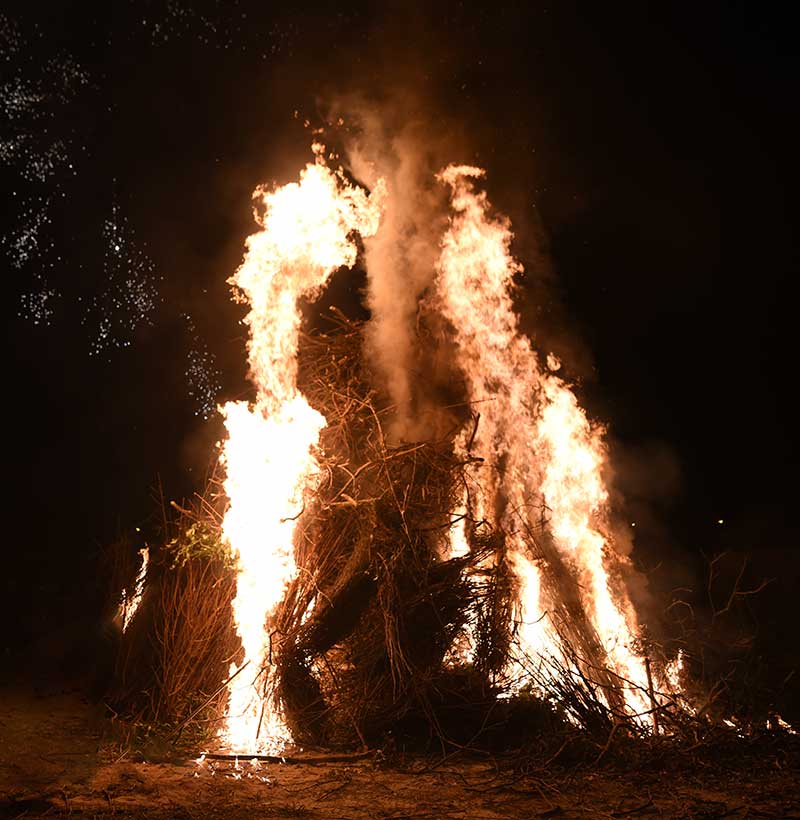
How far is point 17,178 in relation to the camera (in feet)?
33.3

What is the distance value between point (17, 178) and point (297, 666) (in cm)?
884

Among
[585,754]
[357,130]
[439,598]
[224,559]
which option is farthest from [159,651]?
[357,130]

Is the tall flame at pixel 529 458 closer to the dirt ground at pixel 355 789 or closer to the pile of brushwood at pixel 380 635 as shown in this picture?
the pile of brushwood at pixel 380 635

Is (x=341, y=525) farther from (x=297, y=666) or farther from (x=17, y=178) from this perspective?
(x=17, y=178)

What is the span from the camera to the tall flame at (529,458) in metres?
6.48

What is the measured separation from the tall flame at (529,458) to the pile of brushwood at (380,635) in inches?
6.9

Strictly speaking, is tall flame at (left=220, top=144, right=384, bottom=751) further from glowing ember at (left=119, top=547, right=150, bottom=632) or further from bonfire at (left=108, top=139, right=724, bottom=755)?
glowing ember at (left=119, top=547, right=150, bottom=632)

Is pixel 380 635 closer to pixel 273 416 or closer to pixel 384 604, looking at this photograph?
pixel 384 604

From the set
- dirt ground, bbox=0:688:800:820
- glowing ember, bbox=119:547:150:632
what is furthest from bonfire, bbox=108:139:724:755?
dirt ground, bbox=0:688:800:820

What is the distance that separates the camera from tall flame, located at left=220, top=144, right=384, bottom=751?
594cm

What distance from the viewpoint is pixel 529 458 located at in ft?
24.5

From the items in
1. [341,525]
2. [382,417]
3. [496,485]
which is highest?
[382,417]

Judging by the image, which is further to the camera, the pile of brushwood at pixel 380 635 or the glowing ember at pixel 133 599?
the glowing ember at pixel 133 599

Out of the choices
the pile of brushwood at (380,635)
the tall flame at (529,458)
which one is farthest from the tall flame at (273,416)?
the tall flame at (529,458)
